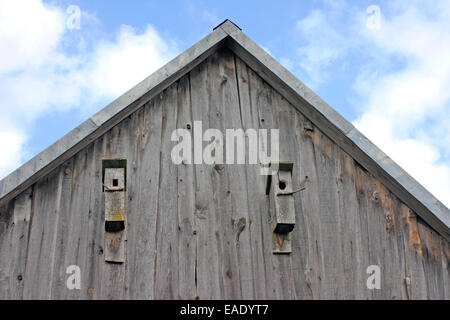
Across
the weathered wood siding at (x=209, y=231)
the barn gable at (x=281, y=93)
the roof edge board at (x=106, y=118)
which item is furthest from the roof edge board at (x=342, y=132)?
the roof edge board at (x=106, y=118)

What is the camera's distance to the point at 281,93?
654 cm

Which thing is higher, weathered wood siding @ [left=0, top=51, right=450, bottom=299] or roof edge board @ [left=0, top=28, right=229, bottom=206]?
roof edge board @ [left=0, top=28, right=229, bottom=206]

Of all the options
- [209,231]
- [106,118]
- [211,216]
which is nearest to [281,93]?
[211,216]

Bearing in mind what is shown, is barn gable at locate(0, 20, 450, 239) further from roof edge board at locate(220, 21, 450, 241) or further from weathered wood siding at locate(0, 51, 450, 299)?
weathered wood siding at locate(0, 51, 450, 299)

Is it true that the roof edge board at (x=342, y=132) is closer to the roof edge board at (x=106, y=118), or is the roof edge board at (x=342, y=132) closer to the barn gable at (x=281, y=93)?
the barn gable at (x=281, y=93)

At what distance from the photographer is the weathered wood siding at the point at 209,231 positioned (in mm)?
5625

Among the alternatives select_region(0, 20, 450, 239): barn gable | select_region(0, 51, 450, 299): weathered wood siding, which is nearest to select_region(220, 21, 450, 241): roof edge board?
select_region(0, 20, 450, 239): barn gable

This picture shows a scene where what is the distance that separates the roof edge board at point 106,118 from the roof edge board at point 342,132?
305 millimetres

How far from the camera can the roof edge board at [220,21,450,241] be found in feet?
19.1

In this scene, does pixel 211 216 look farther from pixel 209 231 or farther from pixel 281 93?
pixel 281 93

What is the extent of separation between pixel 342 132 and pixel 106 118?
1961mm
